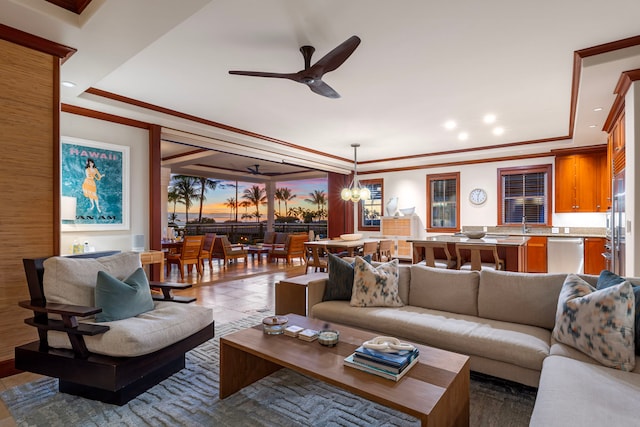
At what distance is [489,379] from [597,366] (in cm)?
78

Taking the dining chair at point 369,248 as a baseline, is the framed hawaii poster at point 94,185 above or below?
above

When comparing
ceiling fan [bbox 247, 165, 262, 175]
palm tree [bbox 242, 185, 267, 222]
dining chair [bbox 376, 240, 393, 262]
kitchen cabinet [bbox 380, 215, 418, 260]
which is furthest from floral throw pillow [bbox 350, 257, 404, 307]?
palm tree [bbox 242, 185, 267, 222]

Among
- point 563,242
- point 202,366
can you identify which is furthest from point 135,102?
point 563,242

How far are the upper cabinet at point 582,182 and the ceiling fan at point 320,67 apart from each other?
5890mm

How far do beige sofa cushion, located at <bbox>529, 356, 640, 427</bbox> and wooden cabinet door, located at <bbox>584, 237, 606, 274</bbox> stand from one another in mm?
5687

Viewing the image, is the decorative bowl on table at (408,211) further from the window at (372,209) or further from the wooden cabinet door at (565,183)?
the wooden cabinet door at (565,183)

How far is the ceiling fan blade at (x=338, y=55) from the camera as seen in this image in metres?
2.51

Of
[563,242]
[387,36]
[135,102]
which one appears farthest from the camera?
[563,242]

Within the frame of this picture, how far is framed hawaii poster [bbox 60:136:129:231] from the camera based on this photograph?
418 centimetres

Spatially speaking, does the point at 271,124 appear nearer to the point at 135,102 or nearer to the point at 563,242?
the point at 135,102

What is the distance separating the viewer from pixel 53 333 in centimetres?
226

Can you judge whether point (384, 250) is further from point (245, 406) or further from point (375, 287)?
point (245, 406)

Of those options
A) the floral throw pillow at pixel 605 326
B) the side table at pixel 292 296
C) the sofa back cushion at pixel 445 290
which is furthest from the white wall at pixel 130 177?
the floral throw pillow at pixel 605 326

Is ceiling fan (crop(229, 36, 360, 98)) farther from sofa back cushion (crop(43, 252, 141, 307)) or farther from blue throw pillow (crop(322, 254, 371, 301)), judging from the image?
sofa back cushion (crop(43, 252, 141, 307))
